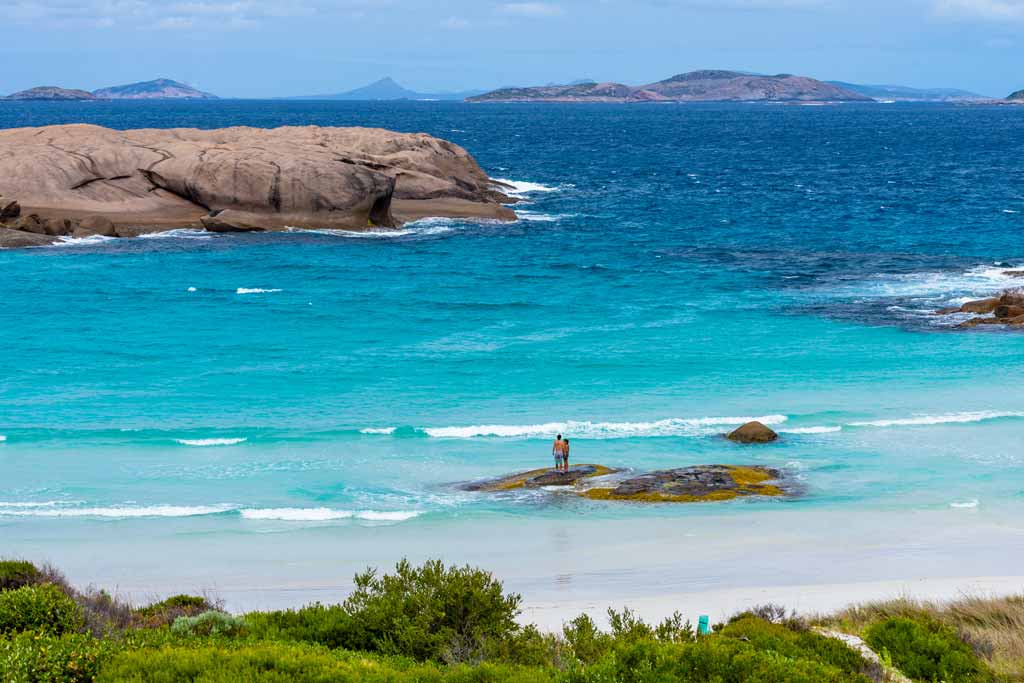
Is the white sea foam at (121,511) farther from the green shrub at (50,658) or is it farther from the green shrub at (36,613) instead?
the green shrub at (50,658)

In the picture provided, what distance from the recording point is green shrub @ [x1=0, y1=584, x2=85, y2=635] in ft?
44.4

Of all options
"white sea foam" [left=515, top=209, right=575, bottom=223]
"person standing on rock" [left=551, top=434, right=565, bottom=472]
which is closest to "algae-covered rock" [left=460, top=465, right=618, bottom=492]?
"person standing on rock" [left=551, top=434, right=565, bottom=472]

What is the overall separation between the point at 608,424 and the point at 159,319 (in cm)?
1995

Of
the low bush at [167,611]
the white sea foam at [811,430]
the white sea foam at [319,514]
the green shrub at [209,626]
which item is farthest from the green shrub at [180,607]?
the white sea foam at [811,430]

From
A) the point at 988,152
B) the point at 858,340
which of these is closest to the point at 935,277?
the point at 858,340

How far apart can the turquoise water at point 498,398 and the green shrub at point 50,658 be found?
799 cm

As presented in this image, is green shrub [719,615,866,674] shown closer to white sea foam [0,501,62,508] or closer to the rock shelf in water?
the rock shelf in water

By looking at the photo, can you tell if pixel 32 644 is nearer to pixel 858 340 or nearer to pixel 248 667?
pixel 248 667

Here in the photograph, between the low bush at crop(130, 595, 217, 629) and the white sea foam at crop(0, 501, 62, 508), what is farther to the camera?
the white sea foam at crop(0, 501, 62, 508)

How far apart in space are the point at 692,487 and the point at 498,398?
29.7 ft

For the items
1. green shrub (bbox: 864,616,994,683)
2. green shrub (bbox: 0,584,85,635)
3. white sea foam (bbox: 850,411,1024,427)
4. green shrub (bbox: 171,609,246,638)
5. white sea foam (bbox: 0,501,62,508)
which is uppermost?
green shrub (bbox: 0,584,85,635)

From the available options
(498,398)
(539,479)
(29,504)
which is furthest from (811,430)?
(29,504)

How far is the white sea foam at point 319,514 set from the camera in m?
25.0

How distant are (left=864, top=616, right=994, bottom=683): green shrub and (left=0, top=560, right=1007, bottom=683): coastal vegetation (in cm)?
2
